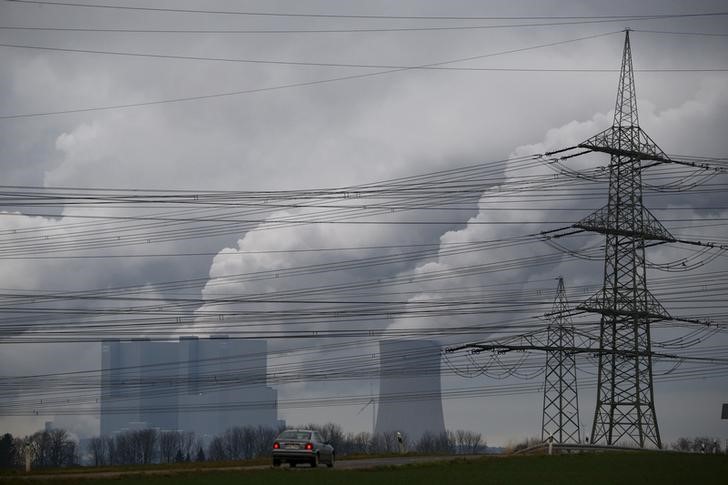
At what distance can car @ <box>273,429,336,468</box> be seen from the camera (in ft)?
197

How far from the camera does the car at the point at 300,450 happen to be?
6000cm

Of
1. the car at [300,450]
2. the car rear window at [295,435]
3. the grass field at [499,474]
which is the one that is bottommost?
the grass field at [499,474]

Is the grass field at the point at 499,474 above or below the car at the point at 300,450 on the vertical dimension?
below

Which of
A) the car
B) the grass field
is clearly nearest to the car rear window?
the car

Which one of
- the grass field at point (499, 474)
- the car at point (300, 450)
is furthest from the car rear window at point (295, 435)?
the grass field at point (499, 474)

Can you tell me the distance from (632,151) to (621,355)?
14.1 meters

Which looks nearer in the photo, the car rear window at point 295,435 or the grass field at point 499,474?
the grass field at point 499,474

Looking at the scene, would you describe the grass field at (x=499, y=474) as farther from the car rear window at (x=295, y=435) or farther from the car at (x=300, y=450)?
the car rear window at (x=295, y=435)

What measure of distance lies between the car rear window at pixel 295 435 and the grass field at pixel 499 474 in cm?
715

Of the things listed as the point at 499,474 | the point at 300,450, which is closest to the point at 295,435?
the point at 300,450

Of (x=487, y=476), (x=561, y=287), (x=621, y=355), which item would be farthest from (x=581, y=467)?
(x=561, y=287)

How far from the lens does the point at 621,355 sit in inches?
2899

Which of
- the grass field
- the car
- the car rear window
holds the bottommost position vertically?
the grass field

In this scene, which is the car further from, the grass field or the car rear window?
the grass field
